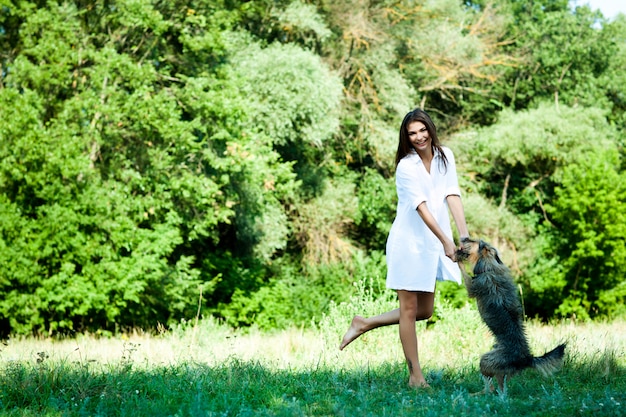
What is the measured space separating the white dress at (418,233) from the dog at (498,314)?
0.25 m

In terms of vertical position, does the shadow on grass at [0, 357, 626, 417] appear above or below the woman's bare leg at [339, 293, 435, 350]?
below

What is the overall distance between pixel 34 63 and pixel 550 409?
16.2m

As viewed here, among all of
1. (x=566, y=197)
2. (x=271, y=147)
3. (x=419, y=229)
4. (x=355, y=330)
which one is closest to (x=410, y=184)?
(x=419, y=229)

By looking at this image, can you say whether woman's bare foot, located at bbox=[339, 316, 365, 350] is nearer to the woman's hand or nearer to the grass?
the grass

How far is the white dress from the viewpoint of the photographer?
193 inches

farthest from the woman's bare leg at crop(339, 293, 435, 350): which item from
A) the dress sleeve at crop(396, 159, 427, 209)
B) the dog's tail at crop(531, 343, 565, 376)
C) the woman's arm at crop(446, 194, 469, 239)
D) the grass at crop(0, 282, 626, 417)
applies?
the dog's tail at crop(531, 343, 565, 376)

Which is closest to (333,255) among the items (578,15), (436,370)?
(578,15)

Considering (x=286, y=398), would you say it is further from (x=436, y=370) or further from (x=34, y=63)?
(x=34, y=63)

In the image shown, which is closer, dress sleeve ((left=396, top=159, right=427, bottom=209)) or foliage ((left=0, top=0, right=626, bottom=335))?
dress sleeve ((left=396, top=159, right=427, bottom=209))

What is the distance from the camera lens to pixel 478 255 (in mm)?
4691

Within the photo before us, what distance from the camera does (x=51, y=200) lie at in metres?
15.1

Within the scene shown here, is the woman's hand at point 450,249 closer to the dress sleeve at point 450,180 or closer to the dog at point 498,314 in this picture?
the dog at point 498,314

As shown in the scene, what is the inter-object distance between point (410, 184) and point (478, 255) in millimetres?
684

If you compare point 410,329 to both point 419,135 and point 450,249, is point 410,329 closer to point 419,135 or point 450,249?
point 450,249
